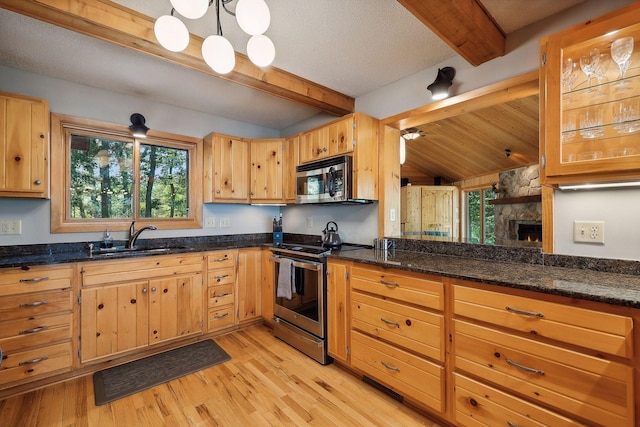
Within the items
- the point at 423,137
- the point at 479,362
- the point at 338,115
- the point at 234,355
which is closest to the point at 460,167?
the point at 423,137

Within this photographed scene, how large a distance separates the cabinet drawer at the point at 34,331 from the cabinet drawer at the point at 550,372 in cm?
280

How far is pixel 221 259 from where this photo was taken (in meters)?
2.93

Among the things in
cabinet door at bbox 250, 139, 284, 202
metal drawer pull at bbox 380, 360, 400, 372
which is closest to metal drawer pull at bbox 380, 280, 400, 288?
metal drawer pull at bbox 380, 360, 400, 372

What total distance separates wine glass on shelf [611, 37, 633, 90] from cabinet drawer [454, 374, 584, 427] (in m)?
1.58

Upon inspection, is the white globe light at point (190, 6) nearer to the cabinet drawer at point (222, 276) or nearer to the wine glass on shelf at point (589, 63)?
the wine glass on shelf at point (589, 63)

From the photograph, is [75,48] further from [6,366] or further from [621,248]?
[621,248]

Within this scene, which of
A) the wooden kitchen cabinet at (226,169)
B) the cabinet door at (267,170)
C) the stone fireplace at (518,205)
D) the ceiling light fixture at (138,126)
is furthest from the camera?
the cabinet door at (267,170)

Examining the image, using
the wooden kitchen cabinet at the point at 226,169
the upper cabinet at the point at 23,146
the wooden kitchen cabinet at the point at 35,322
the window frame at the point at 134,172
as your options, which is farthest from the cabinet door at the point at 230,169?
the wooden kitchen cabinet at the point at 35,322

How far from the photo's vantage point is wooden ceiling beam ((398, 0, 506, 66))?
1.45 m

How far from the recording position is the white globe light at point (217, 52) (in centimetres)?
142

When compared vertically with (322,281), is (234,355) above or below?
below

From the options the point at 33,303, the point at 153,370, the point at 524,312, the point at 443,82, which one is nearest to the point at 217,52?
the point at 443,82

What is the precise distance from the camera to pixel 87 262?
221 centimetres

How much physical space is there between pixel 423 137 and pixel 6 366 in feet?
15.6
